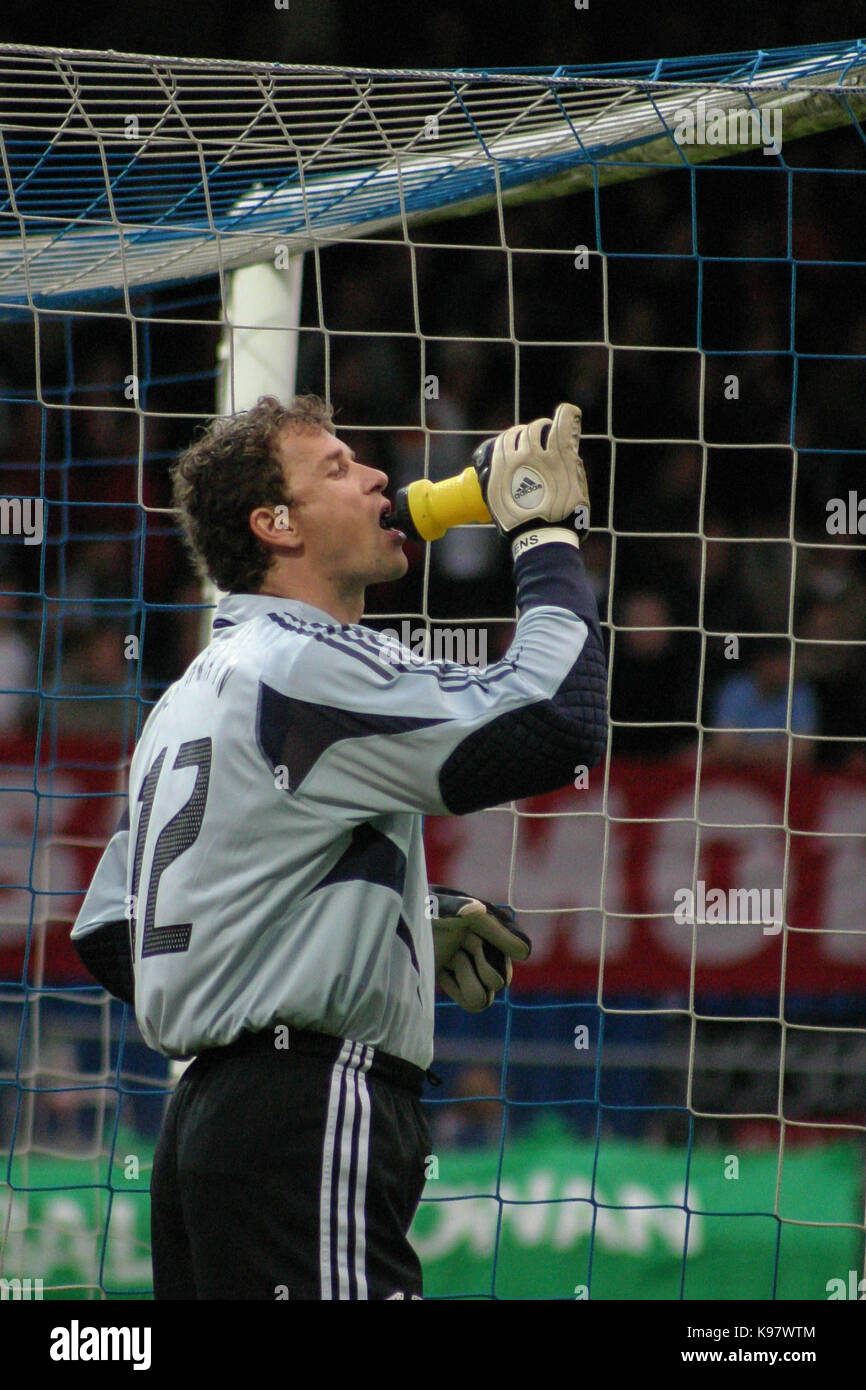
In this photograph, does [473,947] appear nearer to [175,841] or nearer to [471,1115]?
[175,841]

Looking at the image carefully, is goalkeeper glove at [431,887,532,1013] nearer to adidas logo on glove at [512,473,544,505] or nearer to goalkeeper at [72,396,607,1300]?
goalkeeper at [72,396,607,1300]

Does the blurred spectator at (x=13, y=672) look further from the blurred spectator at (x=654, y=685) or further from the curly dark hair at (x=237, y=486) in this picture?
the curly dark hair at (x=237, y=486)

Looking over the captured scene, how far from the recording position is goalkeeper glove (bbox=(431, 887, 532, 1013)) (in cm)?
249

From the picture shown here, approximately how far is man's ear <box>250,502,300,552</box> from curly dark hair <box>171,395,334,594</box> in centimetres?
2

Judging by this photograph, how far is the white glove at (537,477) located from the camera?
86.6 inches

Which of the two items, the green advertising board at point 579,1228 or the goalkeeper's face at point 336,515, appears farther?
the green advertising board at point 579,1228

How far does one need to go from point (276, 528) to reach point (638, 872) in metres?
3.35

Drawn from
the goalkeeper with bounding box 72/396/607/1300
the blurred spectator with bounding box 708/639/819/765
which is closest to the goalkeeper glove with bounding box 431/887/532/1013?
the goalkeeper with bounding box 72/396/607/1300

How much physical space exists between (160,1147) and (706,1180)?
2.75 meters

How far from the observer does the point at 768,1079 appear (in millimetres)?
5324

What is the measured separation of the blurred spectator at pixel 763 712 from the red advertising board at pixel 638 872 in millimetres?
291

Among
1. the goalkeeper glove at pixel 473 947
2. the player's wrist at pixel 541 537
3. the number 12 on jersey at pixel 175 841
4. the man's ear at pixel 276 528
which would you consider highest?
the man's ear at pixel 276 528

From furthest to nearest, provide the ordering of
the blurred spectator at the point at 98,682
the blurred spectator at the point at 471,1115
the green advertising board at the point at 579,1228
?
the blurred spectator at the point at 98,682 < the blurred spectator at the point at 471,1115 < the green advertising board at the point at 579,1228

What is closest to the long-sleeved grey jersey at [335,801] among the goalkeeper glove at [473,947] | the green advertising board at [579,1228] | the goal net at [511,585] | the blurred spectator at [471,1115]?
the goalkeeper glove at [473,947]
